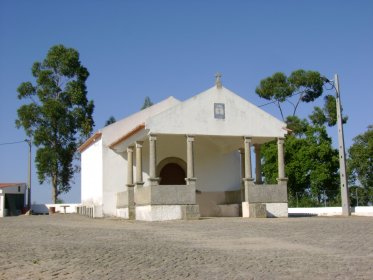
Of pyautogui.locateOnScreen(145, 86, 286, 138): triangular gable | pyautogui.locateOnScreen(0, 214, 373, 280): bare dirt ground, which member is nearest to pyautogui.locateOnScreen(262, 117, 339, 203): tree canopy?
pyautogui.locateOnScreen(145, 86, 286, 138): triangular gable

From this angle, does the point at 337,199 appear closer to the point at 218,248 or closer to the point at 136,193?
the point at 136,193

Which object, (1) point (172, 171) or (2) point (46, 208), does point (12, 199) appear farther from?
(1) point (172, 171)

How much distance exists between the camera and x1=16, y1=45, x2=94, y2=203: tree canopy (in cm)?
3619

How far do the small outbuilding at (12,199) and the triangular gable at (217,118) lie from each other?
20.1 metres

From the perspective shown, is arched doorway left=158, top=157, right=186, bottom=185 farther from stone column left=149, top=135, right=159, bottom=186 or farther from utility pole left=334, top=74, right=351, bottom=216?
utility pole left=334, top=74, right=351, bottom=216

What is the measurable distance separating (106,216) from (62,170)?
13560 millimetres

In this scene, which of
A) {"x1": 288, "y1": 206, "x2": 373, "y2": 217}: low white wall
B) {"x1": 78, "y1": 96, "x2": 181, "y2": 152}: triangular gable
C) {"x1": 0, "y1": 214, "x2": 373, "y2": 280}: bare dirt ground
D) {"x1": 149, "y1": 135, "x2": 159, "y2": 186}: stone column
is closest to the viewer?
{"x1": 0, "y1": 214, "x2": 373, "y2": 280}: bare dirt ground

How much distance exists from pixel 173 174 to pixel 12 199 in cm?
1774

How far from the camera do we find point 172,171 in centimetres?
2492

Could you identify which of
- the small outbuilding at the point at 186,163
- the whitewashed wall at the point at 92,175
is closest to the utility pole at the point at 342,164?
the small outbuilding at the point at 186,163

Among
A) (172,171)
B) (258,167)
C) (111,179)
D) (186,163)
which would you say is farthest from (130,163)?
(258,167)

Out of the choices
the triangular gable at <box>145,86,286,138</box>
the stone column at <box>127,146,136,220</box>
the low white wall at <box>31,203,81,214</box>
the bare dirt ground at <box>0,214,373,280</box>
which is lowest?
the bare dirt ground at <box>0,214,373,280</box>

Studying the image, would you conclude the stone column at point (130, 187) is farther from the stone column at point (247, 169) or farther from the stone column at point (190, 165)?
the stone column at point (247, 169)

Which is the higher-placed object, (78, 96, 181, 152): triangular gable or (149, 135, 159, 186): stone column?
(78, 96, 181, 152): triangular gable
